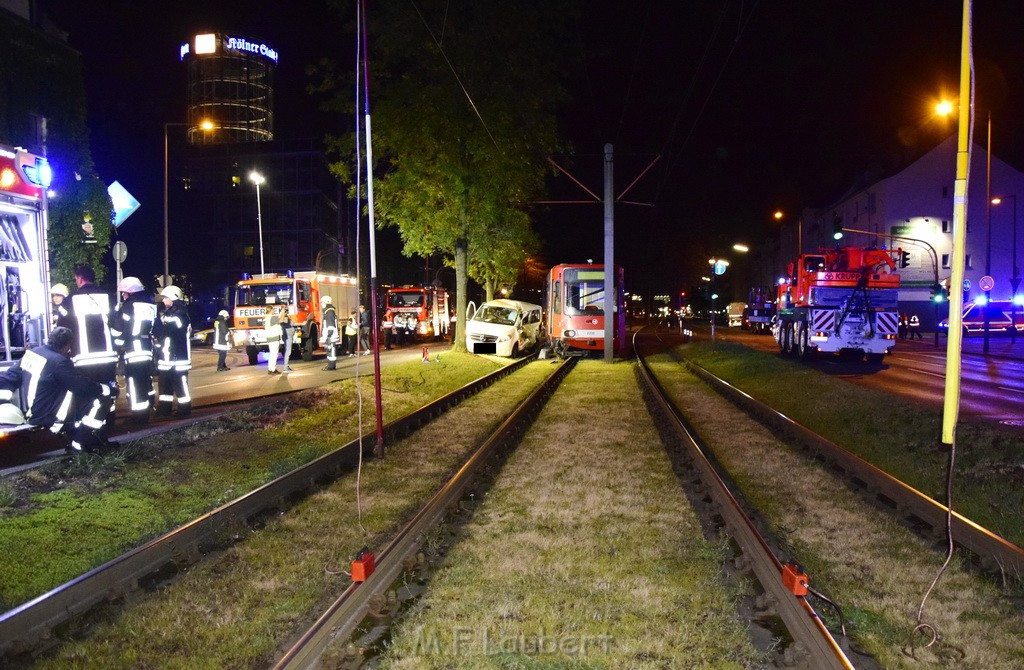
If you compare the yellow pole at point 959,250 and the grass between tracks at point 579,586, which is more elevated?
the yellow pole at point 959,250

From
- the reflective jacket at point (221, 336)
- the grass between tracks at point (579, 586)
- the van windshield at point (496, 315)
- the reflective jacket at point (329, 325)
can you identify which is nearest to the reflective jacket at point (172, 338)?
the grass between tracks at point (579, 586)

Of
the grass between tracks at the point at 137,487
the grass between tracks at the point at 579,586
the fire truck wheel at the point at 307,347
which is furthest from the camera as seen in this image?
the fire truck wheel at the point at 307,347

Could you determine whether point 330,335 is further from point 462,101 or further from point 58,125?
point 58,125

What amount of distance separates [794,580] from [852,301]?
20.7 meters

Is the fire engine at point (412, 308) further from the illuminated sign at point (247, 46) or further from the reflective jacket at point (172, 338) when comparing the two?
the illuminated sign at point (247, 46)

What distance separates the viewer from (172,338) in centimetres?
1117

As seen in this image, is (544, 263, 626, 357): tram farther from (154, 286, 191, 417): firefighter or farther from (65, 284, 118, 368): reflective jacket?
(65, 284, 118, 368): reflective jacket

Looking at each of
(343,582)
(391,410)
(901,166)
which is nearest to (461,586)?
(343,582)

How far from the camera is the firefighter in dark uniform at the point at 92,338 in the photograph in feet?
28.9

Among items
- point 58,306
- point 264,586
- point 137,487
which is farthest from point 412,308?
point 264,586

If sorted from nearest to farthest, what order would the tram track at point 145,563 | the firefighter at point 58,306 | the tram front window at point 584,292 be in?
the tram track at point 145,563
the firefighter at point 58,306
the tram front window at point 584,292

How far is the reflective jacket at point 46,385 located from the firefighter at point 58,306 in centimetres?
74

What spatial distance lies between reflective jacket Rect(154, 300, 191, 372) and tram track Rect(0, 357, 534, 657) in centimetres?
386

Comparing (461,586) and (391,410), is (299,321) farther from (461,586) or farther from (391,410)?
(461,586)
